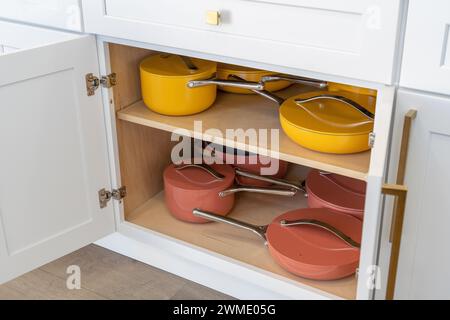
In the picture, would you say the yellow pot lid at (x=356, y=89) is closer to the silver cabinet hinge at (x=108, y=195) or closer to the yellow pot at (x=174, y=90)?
the yellow pot at (x=174, y=90)

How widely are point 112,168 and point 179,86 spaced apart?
29 centimetres

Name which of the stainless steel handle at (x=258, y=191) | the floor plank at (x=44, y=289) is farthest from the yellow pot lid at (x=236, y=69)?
the floor plank at (x=44, y=289)

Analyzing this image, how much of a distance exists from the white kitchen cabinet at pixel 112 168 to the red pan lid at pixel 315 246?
4 cm

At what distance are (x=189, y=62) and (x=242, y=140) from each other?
32 centimetres

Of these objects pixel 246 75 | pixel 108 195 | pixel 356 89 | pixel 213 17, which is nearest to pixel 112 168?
pixel 108 195

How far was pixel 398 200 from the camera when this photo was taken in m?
1.09

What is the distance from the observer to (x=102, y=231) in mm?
1688

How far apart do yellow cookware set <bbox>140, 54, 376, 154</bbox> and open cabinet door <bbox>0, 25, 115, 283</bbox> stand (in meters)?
0.18

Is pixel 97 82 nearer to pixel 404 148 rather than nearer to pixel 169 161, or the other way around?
pixel 169 161

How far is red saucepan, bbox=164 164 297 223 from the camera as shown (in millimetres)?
1707

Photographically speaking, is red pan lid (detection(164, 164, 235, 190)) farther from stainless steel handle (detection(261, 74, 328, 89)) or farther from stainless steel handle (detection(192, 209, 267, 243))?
stainless steel handle (detection(261, 74, 328, 89))

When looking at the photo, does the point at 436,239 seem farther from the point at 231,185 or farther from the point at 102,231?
the point at 102,231

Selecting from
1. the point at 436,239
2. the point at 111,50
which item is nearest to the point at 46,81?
the point at 111,50

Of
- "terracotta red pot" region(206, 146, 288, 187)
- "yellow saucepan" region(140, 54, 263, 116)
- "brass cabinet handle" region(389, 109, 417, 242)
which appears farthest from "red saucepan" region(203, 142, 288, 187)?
"brass cabinet handle" region(389, 109, 417, 242)
